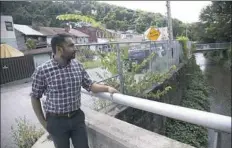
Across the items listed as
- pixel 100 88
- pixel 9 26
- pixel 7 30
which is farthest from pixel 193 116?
pixel 9 26

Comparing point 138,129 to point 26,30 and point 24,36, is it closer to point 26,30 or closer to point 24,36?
point 24,36

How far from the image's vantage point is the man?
243 centimetres

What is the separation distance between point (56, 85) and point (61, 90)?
7 centimetres

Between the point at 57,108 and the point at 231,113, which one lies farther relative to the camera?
A: the point at 231,113

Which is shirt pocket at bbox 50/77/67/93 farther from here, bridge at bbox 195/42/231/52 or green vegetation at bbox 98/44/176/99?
bridge at bbox 195/42/231/52

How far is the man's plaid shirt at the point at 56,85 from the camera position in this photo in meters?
2.42

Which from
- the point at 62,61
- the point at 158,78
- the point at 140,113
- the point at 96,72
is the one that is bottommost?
the point at 140,113

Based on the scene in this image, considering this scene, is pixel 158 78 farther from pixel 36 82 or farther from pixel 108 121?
pixel 36 82

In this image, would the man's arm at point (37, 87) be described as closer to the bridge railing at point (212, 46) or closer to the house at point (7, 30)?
the house at point (7, 30)

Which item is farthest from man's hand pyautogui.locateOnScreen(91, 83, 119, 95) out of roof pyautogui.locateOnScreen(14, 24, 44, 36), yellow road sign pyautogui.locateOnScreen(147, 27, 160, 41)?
roof pyautogui.locateOnScreen(14, 24, 44, 36)

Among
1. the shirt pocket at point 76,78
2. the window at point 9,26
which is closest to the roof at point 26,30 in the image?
the window at point 9,26

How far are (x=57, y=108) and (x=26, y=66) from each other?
17509 millimetres

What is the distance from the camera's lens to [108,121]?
3.22 metres

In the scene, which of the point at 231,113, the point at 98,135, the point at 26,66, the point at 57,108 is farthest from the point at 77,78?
the point at 26,66
